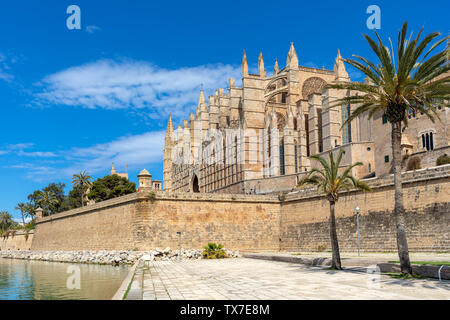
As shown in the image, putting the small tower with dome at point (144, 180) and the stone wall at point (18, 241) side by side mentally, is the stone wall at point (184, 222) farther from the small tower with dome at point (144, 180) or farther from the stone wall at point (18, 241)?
the stone wall at point (18, 241)

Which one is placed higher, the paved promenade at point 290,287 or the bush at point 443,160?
the bush at point 443,160

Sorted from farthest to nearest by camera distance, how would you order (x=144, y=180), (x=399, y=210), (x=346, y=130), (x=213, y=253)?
(x=346, y=130) → (x=144, y=180) → (x=213, y=253) → (x=399, y=210)

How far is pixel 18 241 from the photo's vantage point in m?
56.2

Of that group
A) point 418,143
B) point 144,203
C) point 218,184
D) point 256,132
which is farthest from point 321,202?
point 218,184

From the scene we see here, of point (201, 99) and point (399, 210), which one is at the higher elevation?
point (201, 99)

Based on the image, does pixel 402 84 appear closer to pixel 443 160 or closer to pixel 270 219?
pixel 443 160

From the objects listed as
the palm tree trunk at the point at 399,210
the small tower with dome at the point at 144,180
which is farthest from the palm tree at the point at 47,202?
the palm tree trunk at the point at 399,210

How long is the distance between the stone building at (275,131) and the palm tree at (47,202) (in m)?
24.4

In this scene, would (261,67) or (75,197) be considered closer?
(261,67)

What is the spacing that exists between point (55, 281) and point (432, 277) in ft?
48.3

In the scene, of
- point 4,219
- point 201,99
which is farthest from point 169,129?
point 4,219

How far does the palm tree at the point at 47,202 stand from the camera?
2653 inches

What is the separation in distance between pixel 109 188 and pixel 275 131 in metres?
24.2
